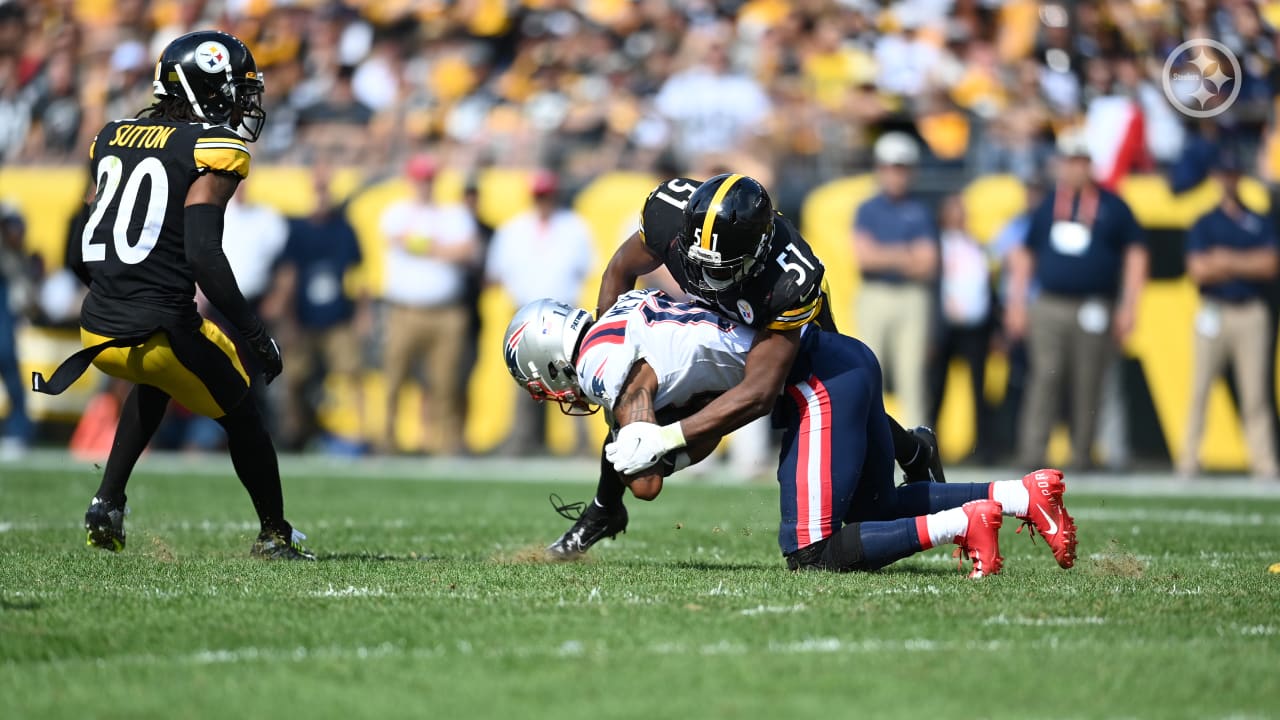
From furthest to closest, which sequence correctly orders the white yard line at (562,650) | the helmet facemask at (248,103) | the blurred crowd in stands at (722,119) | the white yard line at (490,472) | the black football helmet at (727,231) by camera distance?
the blurred crowd in stands at (722,119) → the white yard line at (490,472) → the helmet facemask at (248,103) → the black football helmet at (727,231) → the white yard line at (562,650)

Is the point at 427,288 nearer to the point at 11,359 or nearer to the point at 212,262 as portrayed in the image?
the point at 11,359

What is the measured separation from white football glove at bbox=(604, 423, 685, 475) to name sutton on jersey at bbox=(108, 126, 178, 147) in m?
2.02

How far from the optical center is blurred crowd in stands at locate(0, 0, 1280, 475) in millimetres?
11922

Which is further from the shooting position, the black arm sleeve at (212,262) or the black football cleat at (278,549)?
the black football cleat at (278,549)

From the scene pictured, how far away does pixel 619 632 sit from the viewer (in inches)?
159

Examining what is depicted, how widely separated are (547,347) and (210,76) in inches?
64.5

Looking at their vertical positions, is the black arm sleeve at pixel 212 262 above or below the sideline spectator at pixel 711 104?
below

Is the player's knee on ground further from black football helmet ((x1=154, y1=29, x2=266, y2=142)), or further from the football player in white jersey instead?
black football helmet ((x1=154, y1=29, x2=266, y2=142))

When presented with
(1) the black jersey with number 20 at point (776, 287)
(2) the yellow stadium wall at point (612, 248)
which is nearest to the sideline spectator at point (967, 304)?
(2) the yellow stadium wall at point (612, 248)

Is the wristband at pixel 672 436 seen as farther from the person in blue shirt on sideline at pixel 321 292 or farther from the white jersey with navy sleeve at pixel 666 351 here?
the person in blue shirt on sideline at pixel 321 292

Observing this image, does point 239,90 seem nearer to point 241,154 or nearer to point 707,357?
point 241,154

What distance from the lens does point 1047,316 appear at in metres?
11.3

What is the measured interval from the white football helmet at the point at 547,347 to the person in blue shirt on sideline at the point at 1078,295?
648 cm

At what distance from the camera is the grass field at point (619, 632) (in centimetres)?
333
